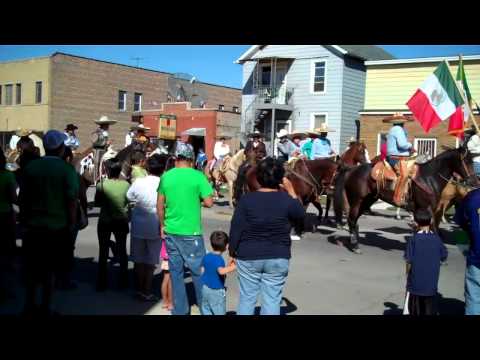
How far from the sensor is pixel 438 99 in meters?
10.7

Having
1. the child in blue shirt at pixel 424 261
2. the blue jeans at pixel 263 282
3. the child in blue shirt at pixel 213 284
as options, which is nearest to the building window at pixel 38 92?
the child in blue shirt at pixel 213 284

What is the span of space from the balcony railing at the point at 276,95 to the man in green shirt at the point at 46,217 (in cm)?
2646

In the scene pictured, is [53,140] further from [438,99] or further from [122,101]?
[122,101]

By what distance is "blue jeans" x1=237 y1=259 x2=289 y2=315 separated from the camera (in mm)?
4715

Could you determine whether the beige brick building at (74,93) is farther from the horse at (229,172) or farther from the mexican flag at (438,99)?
the mexican flag at (438,99)

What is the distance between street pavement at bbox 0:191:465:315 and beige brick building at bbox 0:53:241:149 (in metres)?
29.3

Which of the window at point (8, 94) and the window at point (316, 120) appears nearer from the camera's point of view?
the window at point (316, 120)

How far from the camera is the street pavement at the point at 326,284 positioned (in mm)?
6453

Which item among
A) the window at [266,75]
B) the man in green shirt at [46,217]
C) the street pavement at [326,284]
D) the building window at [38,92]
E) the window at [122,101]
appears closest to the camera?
the man in green shirt at [46,217]

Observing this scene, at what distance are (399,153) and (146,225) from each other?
593 centimetres

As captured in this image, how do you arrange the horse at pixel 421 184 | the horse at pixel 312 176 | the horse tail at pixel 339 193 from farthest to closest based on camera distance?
the horse at pixel 312 176 → the horse tail at pixel 339 193 → the horse at pixel 421 184
